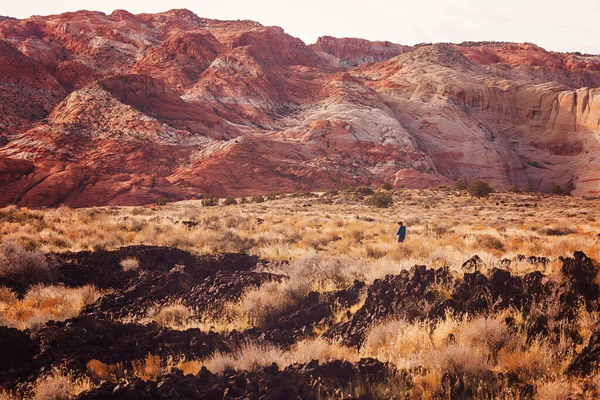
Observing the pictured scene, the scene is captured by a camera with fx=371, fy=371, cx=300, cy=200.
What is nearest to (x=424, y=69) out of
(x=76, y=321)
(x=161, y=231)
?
(x=161, y=231)

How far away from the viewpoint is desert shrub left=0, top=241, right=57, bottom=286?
874 centimetres

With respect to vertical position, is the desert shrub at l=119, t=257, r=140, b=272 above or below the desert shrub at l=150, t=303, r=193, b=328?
above

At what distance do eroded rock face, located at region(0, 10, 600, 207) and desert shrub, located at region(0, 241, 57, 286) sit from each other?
1358 inches

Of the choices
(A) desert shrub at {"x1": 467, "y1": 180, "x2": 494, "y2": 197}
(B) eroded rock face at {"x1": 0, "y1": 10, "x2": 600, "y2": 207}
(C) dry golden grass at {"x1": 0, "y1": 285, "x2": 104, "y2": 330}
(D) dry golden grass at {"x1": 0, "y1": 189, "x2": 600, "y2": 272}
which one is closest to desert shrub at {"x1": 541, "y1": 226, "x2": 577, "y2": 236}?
(D) dry golden grass at {"x1": 0, "y1": 189, "x2": 600, "y2": 272}

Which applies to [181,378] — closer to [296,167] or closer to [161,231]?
[161,231]

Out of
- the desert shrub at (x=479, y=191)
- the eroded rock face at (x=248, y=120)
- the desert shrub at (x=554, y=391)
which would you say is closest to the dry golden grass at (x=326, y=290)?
the desert shrub at (x=554, y=391)

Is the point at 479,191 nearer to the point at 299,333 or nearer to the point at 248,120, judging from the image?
the point at 299,333

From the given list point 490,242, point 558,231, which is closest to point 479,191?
point 558,231

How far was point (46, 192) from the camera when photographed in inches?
1610

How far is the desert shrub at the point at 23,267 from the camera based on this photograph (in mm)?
8742

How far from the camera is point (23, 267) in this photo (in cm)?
894

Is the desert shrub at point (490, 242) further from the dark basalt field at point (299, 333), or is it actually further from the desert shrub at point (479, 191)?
the desert shrub at point (479, 191)

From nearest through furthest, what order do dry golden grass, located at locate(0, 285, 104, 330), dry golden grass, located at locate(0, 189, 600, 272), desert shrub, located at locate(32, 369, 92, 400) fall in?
desert shrub, located at locate(32, 369, 92, 400)
dry golden grass, located at locate(0, 285, 104, 330)
dry golden grass, located at locate(0, 189, 600, 272)

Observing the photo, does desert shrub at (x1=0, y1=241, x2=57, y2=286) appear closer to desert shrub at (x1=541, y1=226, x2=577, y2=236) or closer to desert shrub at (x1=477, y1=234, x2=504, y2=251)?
desert shrub at (x1=477, y1=234, x2=504, y2=251)
